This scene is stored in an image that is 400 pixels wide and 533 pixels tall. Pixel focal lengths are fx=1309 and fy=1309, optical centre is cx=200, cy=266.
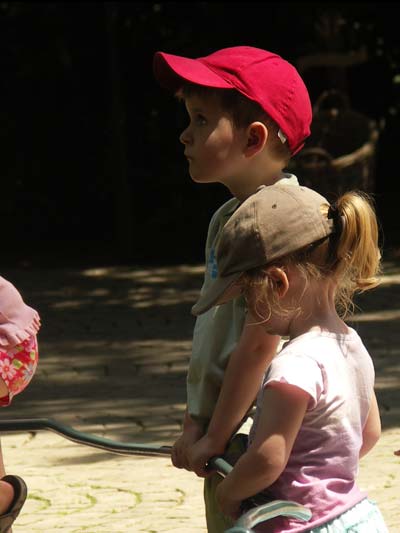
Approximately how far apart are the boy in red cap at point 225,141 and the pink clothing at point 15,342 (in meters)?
0.75

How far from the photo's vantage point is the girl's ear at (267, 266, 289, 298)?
2.49 meters

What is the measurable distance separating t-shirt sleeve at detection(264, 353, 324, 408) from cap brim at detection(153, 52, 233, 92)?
713mm

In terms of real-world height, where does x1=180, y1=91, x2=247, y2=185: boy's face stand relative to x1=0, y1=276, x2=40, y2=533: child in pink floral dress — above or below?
above

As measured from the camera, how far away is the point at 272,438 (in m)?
2.40

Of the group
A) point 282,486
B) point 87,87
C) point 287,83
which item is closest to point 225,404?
point 282,486

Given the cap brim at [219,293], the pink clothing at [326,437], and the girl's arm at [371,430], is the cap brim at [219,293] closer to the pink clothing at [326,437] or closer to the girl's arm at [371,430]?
the pink clothing at [326,437]

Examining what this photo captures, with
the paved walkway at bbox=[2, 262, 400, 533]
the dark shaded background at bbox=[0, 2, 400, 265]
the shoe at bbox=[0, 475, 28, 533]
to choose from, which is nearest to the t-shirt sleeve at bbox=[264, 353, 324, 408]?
the shoe at bbox=[0, 475, 28, 533]

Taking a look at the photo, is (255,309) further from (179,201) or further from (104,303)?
(179,201)

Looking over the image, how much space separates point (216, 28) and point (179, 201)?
1709mm

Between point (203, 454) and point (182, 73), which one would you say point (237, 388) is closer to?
point (203, 454)

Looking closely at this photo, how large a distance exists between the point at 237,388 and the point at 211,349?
0.17 m

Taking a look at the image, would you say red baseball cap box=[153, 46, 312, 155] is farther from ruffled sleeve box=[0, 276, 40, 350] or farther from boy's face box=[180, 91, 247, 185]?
ruffled sleeve box=[0, 276, 40, 350]

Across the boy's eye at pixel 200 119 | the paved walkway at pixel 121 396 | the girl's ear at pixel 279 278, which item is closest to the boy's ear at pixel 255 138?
the boy's eye at pixel 200 119

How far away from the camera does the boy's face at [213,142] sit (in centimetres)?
295
